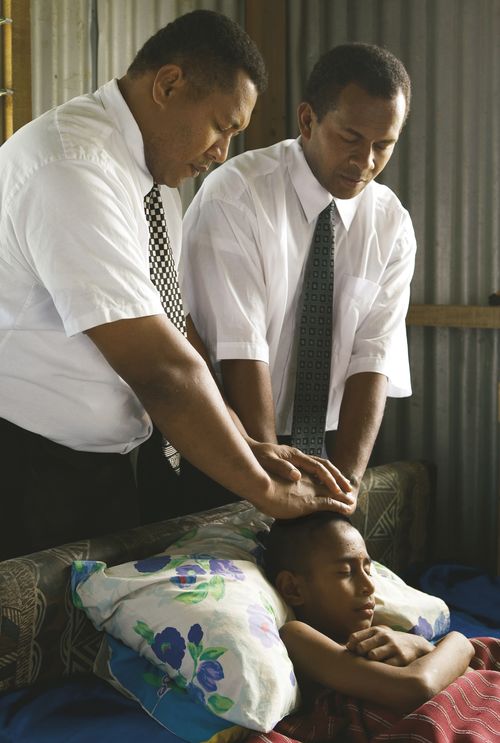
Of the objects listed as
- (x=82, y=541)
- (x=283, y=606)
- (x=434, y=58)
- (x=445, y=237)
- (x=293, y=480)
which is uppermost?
(x=434, y=58)

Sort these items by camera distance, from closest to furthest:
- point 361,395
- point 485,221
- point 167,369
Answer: point 167,369, point 361,395, point 485,221

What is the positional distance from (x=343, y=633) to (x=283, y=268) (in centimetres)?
83

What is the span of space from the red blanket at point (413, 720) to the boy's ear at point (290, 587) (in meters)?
0.22

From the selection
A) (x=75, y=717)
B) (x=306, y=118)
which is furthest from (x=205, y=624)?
(x=306, y=118)

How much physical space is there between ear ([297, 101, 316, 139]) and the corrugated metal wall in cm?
113

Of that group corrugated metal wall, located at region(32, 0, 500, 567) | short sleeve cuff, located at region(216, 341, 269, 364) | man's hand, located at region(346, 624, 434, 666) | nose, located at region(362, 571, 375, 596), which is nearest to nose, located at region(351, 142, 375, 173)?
short sleeve cuff, located at region(216, 341, 269, 364)

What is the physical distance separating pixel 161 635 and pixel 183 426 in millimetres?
359

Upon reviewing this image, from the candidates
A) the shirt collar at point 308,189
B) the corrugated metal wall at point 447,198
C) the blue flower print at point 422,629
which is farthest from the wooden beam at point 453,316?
the blue flower print at point 422,629

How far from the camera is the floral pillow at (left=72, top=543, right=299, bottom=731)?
1376 millimetres

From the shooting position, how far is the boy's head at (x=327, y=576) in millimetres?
1675

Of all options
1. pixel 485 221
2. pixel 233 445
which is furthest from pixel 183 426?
pixel 485 221

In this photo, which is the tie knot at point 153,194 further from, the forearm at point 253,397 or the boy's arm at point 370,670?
the boy's arm at point 370,670

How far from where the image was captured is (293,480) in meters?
1.68

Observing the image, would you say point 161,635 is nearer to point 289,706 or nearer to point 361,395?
point 289,706
